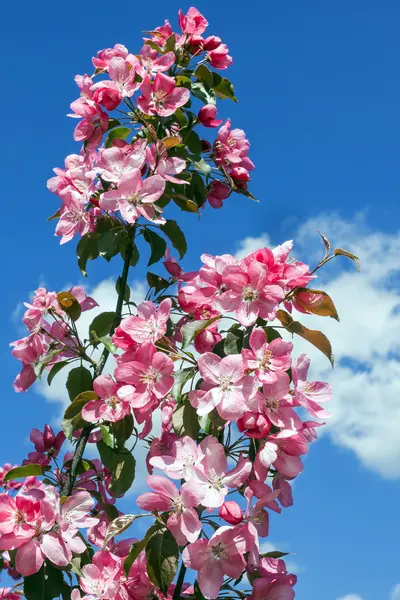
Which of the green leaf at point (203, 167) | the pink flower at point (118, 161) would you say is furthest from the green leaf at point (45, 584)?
the green leaf at point (203, 167)

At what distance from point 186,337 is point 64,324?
74 centimetres

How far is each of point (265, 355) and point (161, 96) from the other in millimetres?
1194

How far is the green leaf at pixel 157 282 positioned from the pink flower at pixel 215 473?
1.01 metres

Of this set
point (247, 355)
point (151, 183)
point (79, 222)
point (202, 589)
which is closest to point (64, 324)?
point (79, 222)

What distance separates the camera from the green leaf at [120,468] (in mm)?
2672

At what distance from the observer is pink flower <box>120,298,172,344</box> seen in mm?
2381

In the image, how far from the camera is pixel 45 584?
8.26 feet

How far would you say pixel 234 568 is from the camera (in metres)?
2.11

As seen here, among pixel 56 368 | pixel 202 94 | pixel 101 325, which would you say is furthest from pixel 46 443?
pixel 202 94

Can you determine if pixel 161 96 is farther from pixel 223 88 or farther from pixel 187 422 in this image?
pixel 187 422

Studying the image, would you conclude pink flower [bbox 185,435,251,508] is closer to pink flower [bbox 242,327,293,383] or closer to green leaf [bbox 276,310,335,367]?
pink flower [bbox 242,327,293,383]

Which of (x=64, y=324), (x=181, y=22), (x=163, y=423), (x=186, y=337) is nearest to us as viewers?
Result: (x=186, y=337)

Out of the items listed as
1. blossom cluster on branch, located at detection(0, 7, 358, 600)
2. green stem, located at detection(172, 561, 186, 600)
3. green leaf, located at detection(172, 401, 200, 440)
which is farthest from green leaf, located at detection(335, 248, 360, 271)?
green stem, located at detection(172, 561, 186, 600)

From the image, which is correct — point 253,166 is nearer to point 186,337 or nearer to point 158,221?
point 158,221
